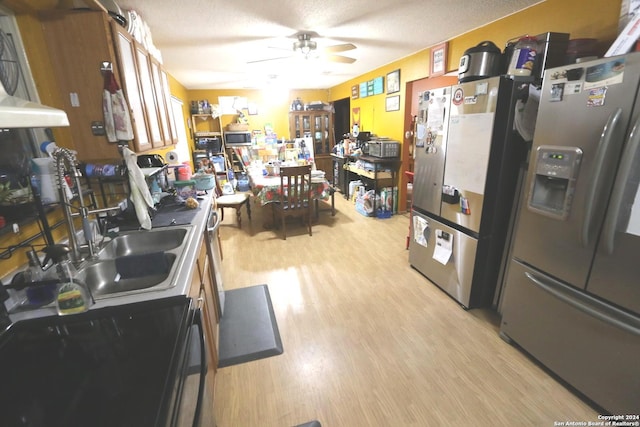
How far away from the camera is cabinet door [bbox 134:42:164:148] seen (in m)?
1.95

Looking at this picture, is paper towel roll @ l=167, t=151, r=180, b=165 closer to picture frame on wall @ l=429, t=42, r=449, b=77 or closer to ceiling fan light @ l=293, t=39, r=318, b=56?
ceiling fan light @ l=293, t=39, r=318, b=56

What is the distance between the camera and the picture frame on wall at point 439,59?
10.3 feet

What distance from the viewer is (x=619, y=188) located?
48.4 inches

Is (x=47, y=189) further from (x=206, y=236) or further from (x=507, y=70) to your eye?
(x=507, y=70)

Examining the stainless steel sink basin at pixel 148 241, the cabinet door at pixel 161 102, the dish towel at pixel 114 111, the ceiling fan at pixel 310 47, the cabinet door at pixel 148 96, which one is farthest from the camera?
the ceiling fan at pixel 310 47

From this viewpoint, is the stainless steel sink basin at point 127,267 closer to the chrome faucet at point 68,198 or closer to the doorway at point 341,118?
the chrome faucet at point 68,198

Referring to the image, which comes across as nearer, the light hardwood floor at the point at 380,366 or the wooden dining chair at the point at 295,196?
the light hardwood floor at the point at 380,366

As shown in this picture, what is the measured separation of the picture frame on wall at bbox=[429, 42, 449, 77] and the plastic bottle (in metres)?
1.37

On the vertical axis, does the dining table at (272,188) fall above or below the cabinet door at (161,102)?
below

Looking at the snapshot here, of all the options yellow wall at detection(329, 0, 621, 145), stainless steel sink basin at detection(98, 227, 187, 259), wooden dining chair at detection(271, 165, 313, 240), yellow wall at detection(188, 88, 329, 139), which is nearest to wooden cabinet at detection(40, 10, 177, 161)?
stainless steel sink basin at detection(98, 227, 187, 259)

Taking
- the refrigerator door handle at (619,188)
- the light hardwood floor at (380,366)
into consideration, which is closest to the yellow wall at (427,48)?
the refrigerator door handle at (619,188)

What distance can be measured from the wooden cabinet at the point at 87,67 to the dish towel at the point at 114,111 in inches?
1.2

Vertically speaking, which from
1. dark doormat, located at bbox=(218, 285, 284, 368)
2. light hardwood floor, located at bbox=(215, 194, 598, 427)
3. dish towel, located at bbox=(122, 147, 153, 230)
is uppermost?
dish towel, located at bbox=(122, 147, 153, 230)

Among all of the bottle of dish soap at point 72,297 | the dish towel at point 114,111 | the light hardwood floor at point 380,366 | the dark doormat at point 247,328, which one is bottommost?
the light hardwood floor at point 380,366
